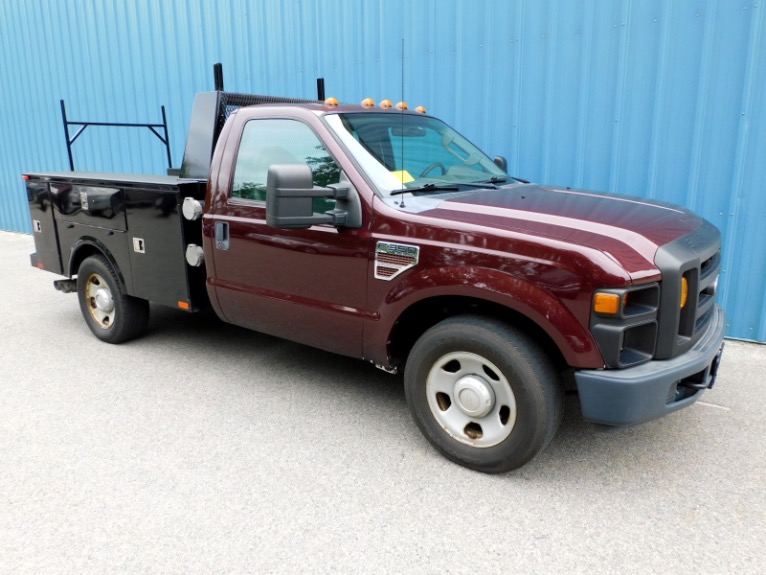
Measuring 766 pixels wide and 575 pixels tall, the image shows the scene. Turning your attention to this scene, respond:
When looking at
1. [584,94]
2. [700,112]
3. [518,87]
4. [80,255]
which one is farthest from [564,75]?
[80,255]

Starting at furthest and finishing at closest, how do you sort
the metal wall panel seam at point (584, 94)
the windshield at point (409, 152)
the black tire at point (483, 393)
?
the metal wall panel seam at point (584, 94), the windshield at point (409, 152), the black tire at point (483, 393)

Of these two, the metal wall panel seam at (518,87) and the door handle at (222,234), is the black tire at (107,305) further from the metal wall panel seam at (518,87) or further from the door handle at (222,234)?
the metal wall panel seam at (518,87)

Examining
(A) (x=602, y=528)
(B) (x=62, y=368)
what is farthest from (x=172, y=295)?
(A) (x=602, y=528)

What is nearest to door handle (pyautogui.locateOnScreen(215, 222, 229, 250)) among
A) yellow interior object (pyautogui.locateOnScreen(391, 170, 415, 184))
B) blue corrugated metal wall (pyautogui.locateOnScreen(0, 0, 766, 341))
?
yellow interior object (pyautogui.locateOnScreen(391, 170, 415, 184))

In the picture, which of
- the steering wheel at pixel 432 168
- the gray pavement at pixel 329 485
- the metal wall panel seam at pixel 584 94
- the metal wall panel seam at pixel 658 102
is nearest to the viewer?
the gray pavement at pixel 329 485

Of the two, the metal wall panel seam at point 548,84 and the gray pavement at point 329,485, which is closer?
the gray pavement at point 329,485

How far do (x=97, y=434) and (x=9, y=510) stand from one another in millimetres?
773

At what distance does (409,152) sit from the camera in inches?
149

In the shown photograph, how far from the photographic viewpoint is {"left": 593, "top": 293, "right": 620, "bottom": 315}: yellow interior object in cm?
256

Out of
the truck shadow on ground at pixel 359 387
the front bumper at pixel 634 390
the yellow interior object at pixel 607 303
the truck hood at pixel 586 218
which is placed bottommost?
the truck shadow on ground at pixel 359 387

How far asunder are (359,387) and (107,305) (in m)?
2.47

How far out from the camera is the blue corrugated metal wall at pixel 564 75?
480cm

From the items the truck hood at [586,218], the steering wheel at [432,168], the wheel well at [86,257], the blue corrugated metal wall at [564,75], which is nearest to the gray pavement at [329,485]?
the wheel well at [86,257]

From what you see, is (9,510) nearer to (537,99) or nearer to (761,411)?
(761,411)
